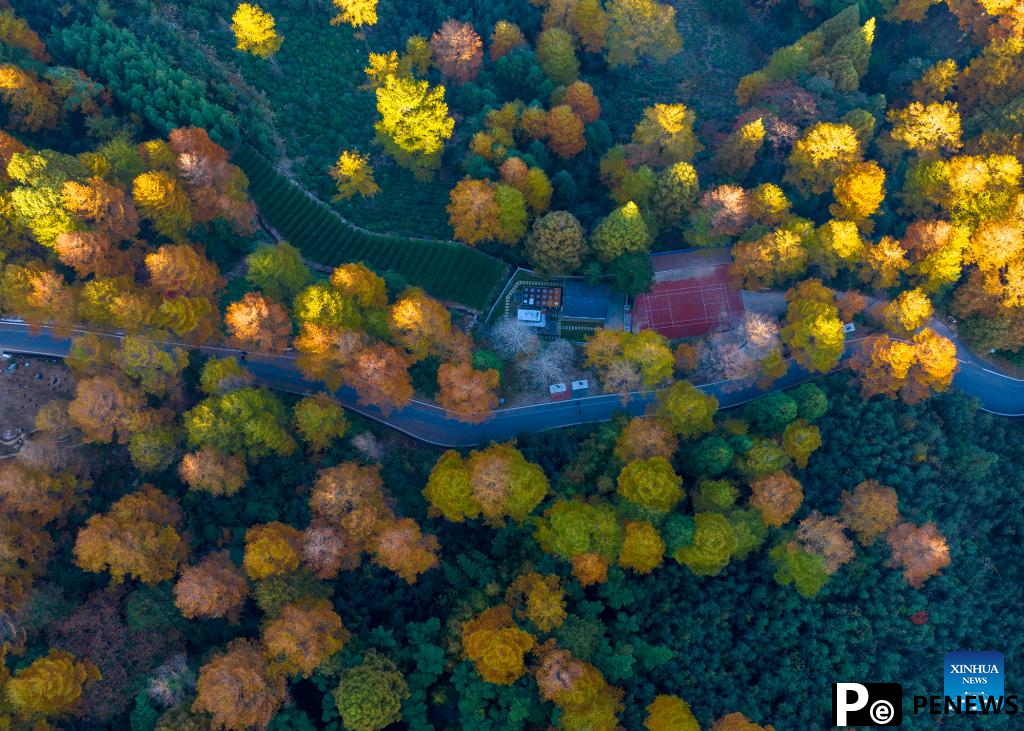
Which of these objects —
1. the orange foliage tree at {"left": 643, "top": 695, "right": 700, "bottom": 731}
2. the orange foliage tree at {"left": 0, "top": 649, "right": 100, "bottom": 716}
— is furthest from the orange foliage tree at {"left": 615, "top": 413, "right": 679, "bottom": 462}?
the orange foliage tree at {"left": 0, "top": 649, "right": 100, "bottom": 716}

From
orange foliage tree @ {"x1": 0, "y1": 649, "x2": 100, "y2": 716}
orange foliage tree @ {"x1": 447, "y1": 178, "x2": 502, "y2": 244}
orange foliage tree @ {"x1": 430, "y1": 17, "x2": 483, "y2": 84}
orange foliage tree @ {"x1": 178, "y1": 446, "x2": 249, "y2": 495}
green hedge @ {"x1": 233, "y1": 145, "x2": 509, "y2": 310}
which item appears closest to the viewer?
orange foliage tree @ {"x1": 0, "y1": 649, "x2": 100, "y2": 716}

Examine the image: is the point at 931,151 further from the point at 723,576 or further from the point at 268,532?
the point at 268,532

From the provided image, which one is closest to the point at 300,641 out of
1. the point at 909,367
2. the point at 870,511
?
the point at 870,511

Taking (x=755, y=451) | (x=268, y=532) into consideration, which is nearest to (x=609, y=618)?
(x=755, y=451)

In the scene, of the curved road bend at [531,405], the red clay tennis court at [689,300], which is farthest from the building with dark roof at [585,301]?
the curved road bend at [531,405]

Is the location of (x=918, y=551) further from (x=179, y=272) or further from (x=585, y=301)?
(x=179, y=272)

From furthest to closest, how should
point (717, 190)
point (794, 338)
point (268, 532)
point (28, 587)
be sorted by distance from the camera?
point (717, 190) → point (794, 338) → point (268, 532) → point (28, 587)

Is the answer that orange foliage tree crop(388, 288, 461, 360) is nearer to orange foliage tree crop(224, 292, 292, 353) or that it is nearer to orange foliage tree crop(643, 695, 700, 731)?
orange foliage tree crop(224, 292, 292, 353)
